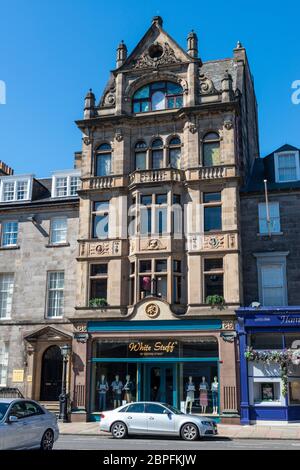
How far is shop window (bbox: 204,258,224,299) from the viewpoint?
26.0 m

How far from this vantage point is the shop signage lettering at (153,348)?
25.4m

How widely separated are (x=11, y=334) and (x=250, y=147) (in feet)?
65.4

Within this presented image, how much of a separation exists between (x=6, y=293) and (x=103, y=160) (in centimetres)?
1010

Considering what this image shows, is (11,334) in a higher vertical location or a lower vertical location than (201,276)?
lower

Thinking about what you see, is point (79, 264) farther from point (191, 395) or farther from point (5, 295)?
point (191, 395)

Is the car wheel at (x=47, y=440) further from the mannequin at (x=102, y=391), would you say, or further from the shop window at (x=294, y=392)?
the shop window at (x=294, y=392)

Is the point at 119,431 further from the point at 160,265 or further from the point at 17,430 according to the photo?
the point at 160,265

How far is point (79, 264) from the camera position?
92.4ft

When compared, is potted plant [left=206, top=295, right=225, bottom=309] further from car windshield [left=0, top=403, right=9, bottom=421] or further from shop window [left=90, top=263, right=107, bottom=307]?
car windshield [left=0, top=403, right=9, bottom=421]

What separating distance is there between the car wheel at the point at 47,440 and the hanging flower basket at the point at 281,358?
12975 mm

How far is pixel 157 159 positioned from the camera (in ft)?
94.7

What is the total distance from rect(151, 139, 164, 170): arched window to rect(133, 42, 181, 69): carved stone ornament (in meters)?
4.87

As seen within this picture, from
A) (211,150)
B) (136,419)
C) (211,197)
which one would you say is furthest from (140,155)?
(136,419)

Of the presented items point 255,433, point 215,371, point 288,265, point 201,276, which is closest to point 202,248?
point 201,276
